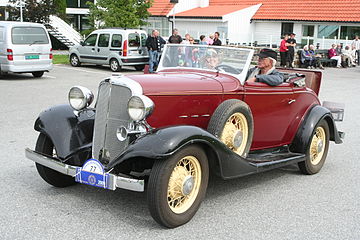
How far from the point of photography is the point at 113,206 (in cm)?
468

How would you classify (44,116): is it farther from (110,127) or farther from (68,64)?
(68,64)

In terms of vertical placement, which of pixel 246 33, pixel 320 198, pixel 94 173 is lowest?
pixel 320 198

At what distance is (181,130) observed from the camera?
4215mm

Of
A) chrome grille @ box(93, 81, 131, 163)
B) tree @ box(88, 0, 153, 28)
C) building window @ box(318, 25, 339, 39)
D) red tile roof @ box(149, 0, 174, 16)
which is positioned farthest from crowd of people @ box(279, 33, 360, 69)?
chrome grille @ box(93, 81, 131, 163)

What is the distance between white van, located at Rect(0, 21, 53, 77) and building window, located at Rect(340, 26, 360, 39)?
66.5 feet

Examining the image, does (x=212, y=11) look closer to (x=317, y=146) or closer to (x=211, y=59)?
(x=317, y=146)

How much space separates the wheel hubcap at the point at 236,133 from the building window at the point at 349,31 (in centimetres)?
2626

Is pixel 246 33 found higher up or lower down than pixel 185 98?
higher up

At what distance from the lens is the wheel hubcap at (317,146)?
6185 millimetres

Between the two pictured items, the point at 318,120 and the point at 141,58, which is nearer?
the point at 318,120

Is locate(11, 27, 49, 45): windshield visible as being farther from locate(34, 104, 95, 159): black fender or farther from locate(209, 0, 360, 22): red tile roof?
locate(209, 0, 360, 22): red tile roof

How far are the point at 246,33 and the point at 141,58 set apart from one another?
48.6 ft

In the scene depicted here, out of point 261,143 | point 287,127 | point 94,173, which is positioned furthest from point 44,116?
point 287,127

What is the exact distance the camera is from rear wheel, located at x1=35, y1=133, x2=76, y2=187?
5.05m
